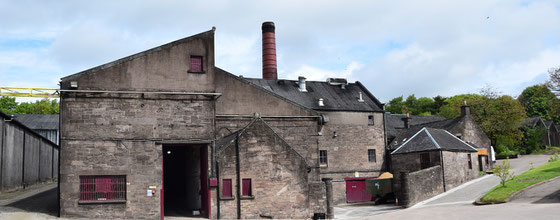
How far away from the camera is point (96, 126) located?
71.7ft

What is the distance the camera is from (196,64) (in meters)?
23.9

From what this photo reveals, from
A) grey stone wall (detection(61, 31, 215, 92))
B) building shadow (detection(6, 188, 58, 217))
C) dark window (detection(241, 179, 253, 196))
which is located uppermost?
grey stone wall (detection(61, 31, 215, 92))

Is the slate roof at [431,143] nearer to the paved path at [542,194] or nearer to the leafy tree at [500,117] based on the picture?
the paved path at [542,194]

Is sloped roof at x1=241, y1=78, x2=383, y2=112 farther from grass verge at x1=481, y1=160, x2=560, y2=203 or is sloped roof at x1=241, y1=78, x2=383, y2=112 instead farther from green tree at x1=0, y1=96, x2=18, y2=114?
green tree at x1=0, y1=96, x2=18, y2=114

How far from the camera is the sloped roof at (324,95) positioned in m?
38.2

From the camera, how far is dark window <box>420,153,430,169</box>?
112 feet

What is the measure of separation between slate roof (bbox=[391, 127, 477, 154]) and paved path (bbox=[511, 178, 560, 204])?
9.51 metres

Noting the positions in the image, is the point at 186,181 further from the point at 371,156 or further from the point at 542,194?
the point at 542,194

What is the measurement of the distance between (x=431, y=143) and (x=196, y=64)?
18.4 meters

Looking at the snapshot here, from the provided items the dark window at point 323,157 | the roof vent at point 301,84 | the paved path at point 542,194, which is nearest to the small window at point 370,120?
the dark window at point 323,157

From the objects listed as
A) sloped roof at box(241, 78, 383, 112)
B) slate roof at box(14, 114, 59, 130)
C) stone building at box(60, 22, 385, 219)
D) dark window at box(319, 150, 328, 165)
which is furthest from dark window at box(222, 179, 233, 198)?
slate roof at box(14, 114, 59, 130)

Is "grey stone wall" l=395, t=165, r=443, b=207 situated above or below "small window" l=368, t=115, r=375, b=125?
below

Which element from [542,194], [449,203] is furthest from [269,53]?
[542,194]

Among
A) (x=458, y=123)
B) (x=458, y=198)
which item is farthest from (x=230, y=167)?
(x=458, y=123)
